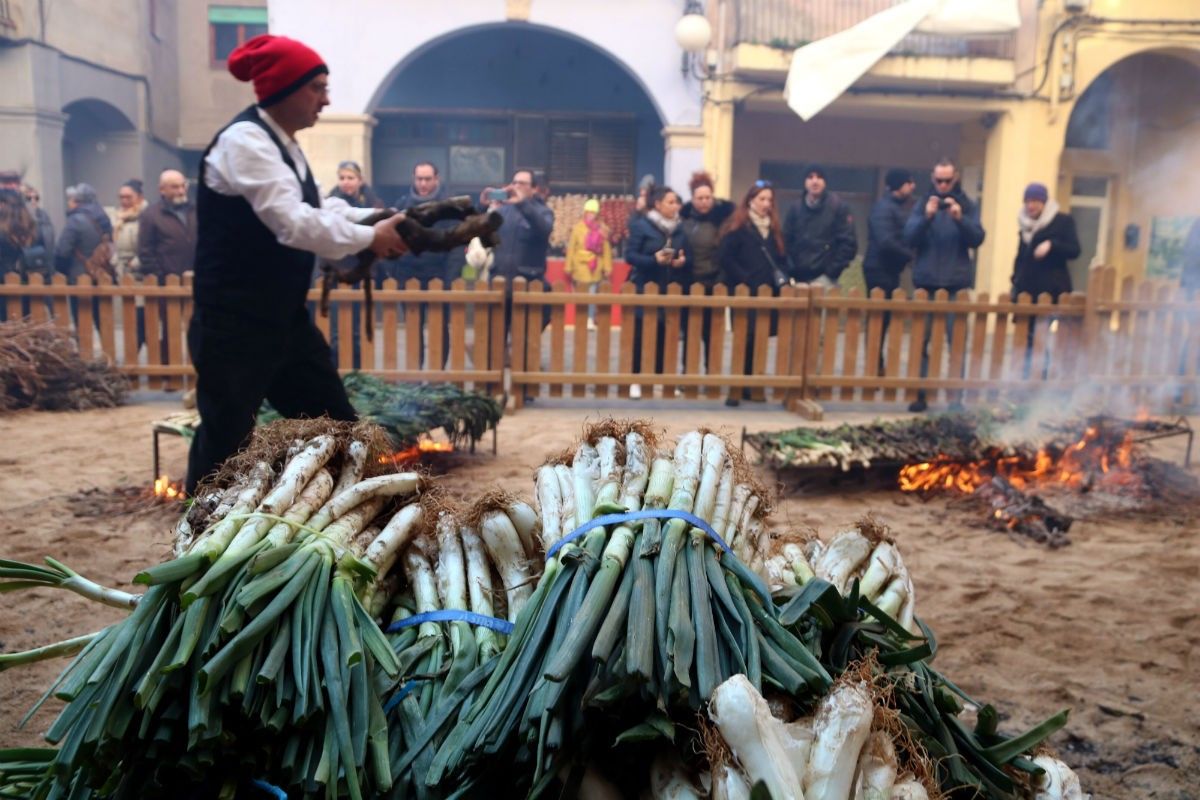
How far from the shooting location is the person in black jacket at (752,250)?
9664 millimetres

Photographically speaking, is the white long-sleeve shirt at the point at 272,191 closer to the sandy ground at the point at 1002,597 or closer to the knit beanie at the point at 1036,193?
the sandy ground at the point at 1002,597

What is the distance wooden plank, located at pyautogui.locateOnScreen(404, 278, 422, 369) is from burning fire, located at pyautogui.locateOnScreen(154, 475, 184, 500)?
12.8 ft

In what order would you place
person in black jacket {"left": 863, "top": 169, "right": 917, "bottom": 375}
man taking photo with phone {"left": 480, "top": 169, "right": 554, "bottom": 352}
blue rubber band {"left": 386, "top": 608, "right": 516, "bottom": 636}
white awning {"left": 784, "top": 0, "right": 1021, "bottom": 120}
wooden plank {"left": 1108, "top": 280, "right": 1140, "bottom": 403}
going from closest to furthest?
blue rubber band {"left": 386, "top": 608, "right": 516, "bottom": 636} → wooden plank {"left": 1108, "top": 280, "right": 1140, "bottom": 403} → person in black jacket {"left": 863, "top": 169, "right": 917, "bottom": 375} → man taking photo with phone {"left": 480, "top": 169, "right": 554, "bottom": 352} → white awning {"left": 784, "top": 0, "right": 1021, "bottom": 120}

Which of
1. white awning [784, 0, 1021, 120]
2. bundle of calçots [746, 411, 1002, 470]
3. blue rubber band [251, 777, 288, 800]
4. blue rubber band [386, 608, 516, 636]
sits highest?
white awning [784, 0, 1021, 120]

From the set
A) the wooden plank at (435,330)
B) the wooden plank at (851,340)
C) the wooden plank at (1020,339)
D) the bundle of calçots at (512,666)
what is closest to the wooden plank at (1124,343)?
the wooden plank at (1020,339)

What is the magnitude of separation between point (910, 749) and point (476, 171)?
779 inches

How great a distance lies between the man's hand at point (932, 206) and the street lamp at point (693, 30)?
748 cm

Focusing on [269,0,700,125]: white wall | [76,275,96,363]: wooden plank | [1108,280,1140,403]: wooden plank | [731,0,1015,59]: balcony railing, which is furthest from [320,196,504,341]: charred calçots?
[731,0,1015,59]: balcony railing

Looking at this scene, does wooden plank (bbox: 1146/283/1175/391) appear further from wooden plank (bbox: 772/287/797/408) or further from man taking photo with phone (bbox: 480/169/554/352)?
man taking photo with phone (bbox: 480/169/554/352)

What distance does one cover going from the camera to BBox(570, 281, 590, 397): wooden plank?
30.8 ft

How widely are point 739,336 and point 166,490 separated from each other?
5627 mm

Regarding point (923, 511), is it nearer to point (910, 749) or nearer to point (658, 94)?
point (910, 749)

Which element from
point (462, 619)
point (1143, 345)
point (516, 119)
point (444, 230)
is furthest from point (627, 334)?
point (516, 119)

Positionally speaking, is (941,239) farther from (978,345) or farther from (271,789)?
(271,789)
